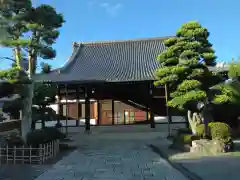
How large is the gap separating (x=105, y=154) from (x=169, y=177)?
12.2 feet

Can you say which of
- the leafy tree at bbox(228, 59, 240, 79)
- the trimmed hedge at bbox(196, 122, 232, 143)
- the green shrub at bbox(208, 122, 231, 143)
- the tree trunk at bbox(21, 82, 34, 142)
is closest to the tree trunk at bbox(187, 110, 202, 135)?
the trimmed hedge at bbox(196, 122, 232, 143)

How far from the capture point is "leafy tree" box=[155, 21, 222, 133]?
9836mm

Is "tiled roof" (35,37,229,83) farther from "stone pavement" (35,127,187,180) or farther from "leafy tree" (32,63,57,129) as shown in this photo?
"stone pavement" (35,127,187,180)

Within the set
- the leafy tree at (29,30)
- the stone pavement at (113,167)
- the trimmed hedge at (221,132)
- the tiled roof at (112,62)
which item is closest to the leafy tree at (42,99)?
the leafy tree at (29,30)

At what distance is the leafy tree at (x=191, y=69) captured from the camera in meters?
9.84

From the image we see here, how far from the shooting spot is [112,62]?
863 inches

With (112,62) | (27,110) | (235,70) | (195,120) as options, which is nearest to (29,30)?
(27,110)

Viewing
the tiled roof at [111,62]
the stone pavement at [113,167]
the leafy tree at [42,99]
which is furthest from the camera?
the tiled roof at [111,62]

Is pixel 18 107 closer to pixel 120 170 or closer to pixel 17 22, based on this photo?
pixel 17 22

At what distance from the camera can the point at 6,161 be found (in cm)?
847

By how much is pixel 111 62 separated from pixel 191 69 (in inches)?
481

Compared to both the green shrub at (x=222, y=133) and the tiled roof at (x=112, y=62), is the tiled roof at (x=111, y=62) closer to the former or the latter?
the tiled roof at (x=112, y=62)

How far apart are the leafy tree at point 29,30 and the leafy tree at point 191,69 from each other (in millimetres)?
4184

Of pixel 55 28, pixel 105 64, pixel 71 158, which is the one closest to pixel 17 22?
pixel 55 28
